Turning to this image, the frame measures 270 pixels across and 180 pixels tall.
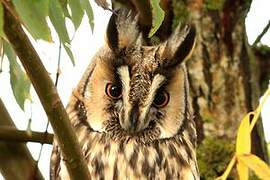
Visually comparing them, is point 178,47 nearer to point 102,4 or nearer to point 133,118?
point 133,118

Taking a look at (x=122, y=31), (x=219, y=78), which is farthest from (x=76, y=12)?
(x=219, y=78)

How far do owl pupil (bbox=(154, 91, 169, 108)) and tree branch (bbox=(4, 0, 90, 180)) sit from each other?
877mm

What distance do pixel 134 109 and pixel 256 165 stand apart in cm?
94

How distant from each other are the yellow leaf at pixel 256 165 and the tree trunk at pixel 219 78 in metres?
1.33

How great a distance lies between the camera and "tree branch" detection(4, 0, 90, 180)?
5.38 feet

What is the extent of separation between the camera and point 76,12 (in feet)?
5.98

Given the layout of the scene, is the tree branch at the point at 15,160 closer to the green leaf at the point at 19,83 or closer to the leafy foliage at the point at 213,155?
the green leaf at the point at 19,83

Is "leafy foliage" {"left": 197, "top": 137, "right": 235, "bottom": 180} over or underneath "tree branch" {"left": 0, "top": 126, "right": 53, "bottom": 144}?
underneath

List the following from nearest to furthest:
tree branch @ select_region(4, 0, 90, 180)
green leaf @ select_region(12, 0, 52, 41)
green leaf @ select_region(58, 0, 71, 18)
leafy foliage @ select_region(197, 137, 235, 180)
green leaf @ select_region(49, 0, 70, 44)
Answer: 1. green leaf @ select_region(12, 0, 52, 41)
2. tree branch @ select_region(4, 0, 90, 180)
3. green leaf @ select_region(49, 0, 70, 44)
4. green leaf @ select_region(58, 0, 71, 18)
5. leafy foliage @ select_region(197, 137, 235, 180)

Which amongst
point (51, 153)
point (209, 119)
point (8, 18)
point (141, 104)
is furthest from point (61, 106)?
point (209, 119)

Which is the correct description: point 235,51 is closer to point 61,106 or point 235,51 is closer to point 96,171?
point 96,171

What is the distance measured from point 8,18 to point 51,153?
124 centimetres

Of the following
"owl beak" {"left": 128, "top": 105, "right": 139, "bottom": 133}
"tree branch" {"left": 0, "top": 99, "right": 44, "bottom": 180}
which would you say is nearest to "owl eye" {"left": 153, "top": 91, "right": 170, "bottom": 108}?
"owl beak" {"left": 128, "top": 105, "right": 139, "bottom": 133}

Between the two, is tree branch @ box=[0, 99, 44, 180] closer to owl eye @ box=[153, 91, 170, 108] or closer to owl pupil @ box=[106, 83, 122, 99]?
owl pupil @ box=[106, 83, 122, 99]
